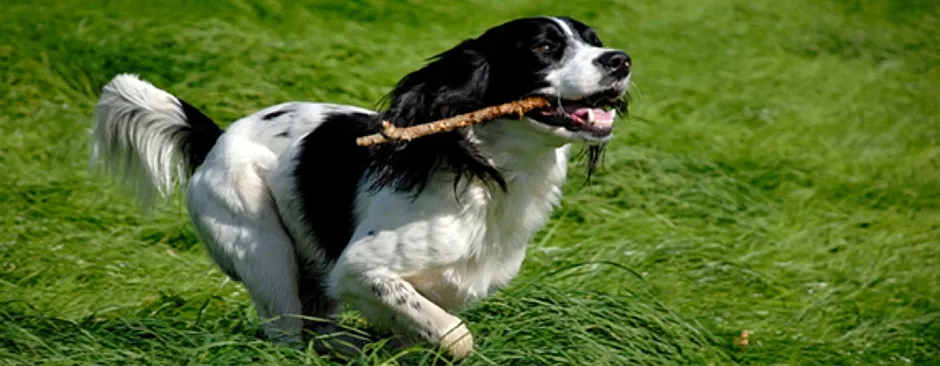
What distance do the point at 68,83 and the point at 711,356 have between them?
17.0ft

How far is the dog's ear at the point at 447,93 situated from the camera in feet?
15.3

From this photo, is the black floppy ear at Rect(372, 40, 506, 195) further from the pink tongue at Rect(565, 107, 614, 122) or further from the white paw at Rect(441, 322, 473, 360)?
the white paw at Rect(441, 322, 473, 360)

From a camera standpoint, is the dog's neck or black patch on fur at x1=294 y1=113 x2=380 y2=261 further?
black patch on fur at x1=294 y1=113 x2=380 y2=261

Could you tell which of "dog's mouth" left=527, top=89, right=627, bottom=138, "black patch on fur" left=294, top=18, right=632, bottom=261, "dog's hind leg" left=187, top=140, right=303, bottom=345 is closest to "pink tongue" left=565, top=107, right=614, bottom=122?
"dog's mouth" left=527, top=89, right=627, bottom=138

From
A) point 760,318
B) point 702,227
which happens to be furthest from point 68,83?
point 760,318

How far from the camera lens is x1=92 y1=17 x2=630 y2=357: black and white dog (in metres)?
4.53

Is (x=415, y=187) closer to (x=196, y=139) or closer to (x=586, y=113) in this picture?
(x=586, y=113)

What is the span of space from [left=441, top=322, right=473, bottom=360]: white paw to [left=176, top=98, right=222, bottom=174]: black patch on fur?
1511 millimetres

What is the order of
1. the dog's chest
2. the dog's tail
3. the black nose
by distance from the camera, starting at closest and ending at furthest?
the black nose, the dog's chest, the dog's tail

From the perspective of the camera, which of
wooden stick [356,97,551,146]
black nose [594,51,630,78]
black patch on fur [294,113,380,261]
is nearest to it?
black nose [594,51,630,78]

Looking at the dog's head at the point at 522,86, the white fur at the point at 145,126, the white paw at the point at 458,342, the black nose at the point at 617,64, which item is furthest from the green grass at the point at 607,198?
the black nose at the point at 617,64

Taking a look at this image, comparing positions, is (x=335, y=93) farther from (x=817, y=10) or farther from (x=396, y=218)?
(x=817, y=10)

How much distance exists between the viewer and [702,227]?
750 centimetres

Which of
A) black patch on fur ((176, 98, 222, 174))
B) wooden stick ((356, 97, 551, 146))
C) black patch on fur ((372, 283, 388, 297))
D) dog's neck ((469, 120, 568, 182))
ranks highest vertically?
wooden stick ((356, 97, 551, 146))
